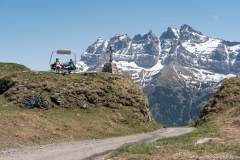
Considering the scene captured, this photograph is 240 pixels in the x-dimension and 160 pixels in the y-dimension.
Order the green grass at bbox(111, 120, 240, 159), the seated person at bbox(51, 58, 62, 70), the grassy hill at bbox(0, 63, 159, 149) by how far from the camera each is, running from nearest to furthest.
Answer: the green grass at bbox(111, 120, 240, 159), the grassy hill at bbox(0, 63, 159, 149), the seated person at bbox(51, 58, 62, 70)

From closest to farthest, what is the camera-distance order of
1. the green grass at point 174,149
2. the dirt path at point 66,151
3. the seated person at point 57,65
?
the dirt path at point 66,151 < the green grass at point 174,149 < the seated person at point 57,65

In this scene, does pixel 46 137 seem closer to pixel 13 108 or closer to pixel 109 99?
pixel 13 108

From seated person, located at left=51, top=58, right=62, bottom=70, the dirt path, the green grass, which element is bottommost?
the dirt path

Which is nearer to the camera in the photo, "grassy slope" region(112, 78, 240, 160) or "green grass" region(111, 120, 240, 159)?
"grassy slope" region(112, 78, 240, 160)

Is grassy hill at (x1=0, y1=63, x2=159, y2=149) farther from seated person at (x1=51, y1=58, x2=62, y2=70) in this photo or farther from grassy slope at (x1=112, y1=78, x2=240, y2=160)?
grassy slope at (x1=112, y1=78, x2=240, y2=160)

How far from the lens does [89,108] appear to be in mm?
81438

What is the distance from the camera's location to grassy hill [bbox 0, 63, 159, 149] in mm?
64125

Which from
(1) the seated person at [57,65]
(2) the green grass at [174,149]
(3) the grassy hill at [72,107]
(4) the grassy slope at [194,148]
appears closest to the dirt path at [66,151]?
(2) the green grass at [174,149]

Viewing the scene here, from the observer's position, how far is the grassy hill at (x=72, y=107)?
64.1 meters

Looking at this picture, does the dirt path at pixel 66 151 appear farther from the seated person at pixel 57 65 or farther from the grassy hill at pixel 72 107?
the seated person at pixel 57 65

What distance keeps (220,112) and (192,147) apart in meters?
55.5

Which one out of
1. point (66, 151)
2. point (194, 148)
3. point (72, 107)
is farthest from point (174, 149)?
point (72, 107)

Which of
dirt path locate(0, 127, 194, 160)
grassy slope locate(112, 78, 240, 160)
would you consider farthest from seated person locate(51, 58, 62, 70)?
grassy slope locate(112, 78, 240, 160)

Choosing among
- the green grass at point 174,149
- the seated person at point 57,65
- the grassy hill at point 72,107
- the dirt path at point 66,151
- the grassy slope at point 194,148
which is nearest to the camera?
the grassy slope at point 194,148
